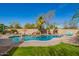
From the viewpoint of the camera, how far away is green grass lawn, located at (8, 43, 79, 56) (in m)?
2.09

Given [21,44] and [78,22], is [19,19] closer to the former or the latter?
[21,44]

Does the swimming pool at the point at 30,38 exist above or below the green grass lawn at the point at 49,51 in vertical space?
above

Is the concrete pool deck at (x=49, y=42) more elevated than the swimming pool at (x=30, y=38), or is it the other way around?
the swimming pool at (x=30, y=38)

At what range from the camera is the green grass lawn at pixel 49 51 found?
2092 mm

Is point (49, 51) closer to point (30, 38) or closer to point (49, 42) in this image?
point (49, 42)

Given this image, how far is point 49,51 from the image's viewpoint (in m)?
2.10

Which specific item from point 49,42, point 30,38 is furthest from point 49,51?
point 30,38

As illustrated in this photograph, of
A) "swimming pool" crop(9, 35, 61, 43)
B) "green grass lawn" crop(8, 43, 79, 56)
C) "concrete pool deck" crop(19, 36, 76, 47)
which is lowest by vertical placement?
"green grass lawn" crop(8, 43, 79, 56)

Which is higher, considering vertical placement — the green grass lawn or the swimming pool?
the swimming pool

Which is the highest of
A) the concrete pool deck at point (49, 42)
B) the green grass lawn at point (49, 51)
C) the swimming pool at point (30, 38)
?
the swimming pool at point (30, 38)

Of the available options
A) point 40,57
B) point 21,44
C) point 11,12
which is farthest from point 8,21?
point 40,57

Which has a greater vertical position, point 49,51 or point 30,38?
point 30,38

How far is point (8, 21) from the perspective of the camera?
2111 millimetres

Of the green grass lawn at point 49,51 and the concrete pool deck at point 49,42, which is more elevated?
the concrete pool deck at point 49,42
